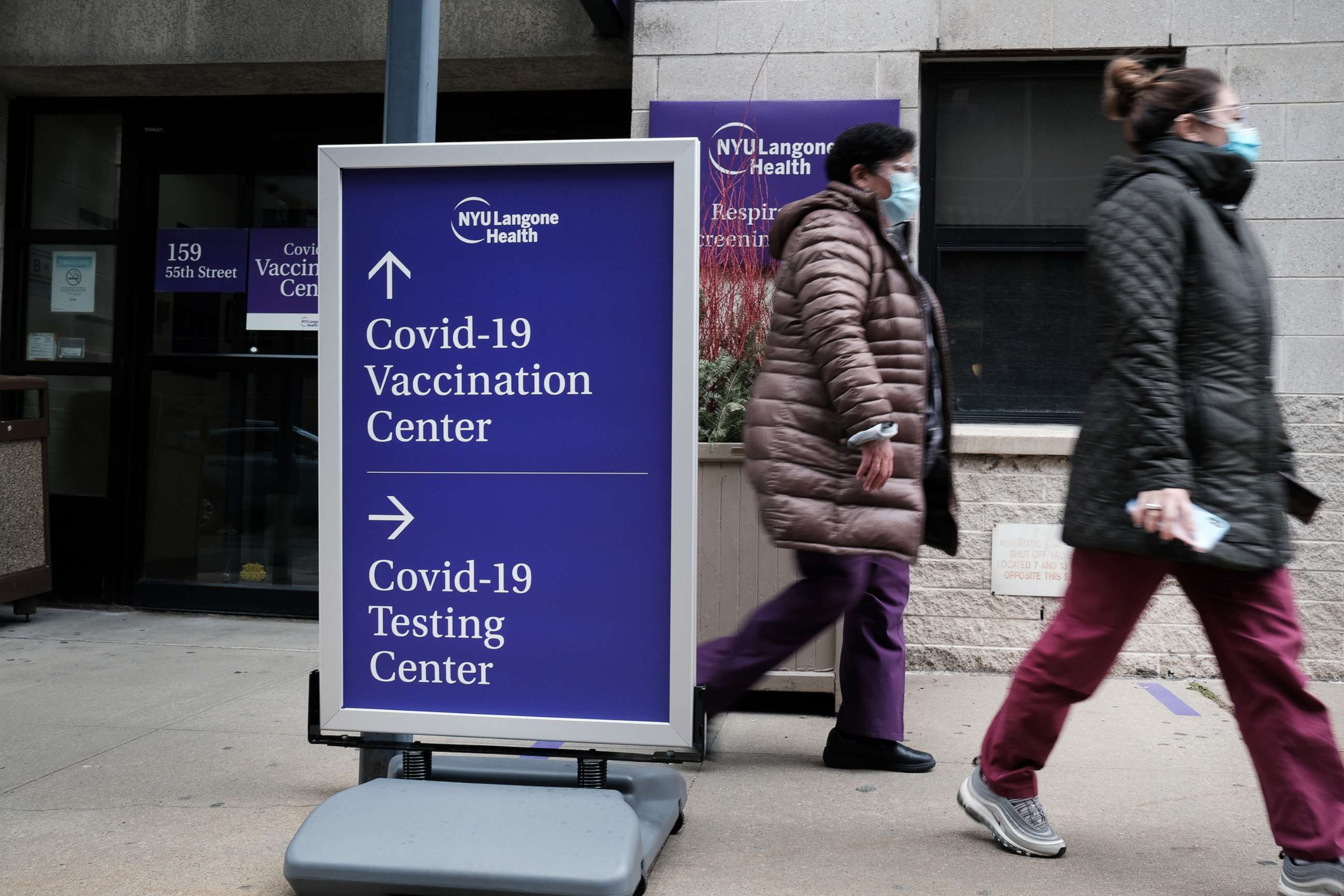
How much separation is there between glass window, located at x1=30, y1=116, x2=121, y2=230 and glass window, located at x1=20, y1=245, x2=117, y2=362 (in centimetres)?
17

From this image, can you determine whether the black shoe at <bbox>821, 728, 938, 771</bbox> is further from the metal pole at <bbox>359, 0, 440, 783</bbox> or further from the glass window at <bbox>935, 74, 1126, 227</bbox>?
the glass window at <bbox>935, 74, 1126, 227</bbox>

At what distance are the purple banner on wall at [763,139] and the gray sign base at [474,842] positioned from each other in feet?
10.6

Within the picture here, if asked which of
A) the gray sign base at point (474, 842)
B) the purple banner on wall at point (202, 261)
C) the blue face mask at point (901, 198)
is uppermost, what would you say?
the purple banner on wall at point (202, 261)

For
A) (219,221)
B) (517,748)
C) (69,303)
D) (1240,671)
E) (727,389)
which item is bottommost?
(517,748)

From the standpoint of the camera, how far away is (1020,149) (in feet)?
17.9

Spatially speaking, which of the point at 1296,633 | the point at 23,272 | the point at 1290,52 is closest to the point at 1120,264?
the point at 1296,633

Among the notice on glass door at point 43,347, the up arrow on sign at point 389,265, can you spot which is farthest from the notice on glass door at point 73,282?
the up arrow on sign at point 389,265

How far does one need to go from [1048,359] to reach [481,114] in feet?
10.9

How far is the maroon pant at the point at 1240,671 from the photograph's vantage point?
2406 mm

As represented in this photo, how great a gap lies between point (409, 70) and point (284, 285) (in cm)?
362

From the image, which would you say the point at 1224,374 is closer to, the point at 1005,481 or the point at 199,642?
the point at 1005,481

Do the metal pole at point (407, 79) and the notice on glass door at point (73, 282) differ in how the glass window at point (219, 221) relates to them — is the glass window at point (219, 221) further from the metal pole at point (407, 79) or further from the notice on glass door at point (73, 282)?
the metal pole at point (407, 79)

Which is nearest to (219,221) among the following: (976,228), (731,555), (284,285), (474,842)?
(284,285)

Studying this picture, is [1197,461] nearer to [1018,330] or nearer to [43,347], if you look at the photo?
[1018,330]
